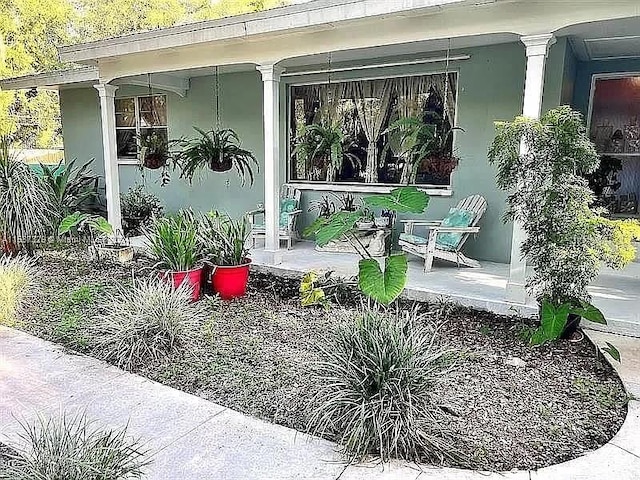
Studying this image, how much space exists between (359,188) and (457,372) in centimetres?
388

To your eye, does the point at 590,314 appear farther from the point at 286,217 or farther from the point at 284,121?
the point at 284,121

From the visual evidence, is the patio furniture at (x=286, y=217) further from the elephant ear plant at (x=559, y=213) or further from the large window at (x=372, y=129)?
the elephant ear plant at (x=559, y=213)

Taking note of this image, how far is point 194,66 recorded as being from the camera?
5.83 metres

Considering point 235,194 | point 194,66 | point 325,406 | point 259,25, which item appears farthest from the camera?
point 235,194

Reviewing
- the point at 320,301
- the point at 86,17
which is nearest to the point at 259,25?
the point at 320,301

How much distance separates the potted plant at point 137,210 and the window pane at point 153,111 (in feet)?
4.45

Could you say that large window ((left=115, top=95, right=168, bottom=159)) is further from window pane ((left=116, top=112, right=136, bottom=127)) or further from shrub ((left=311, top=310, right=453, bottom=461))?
shrub ((left=311, top=310, right=453, bottom=461))

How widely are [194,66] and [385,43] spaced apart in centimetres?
255

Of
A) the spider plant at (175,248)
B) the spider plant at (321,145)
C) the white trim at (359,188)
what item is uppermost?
the spider plant at (321,145)

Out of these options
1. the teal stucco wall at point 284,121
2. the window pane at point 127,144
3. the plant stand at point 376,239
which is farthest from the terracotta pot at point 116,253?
the window pane at point 127,144

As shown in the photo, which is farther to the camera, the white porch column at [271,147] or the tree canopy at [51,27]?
the tree canopy at [51,27]

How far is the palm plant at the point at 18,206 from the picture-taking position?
6133mm

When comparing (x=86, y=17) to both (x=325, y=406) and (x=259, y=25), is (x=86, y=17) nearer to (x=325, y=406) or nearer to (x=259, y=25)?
(x=259, y=25)

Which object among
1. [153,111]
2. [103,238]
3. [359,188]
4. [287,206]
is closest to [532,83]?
[359,188]
